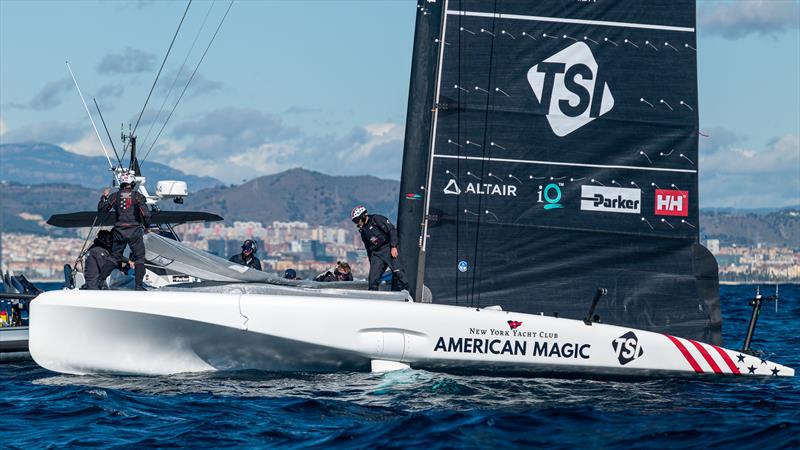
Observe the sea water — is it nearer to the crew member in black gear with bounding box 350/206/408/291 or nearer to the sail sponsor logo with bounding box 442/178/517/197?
the crew member in black gear with bounding box 350/206/408/291

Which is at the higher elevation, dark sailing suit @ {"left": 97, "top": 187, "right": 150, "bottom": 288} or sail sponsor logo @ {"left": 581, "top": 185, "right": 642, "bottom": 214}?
sail sponsor logo @ {"left": 581, "top": 185, "right": 642, "bottom": 214}

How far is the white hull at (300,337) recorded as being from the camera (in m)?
13.0

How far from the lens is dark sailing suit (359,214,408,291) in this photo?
1447 cm

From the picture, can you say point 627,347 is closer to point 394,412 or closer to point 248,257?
point 394,412

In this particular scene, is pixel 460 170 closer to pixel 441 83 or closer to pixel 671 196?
pixel 441 83

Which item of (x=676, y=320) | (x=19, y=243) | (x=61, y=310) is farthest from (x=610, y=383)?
(x=19, y=243)

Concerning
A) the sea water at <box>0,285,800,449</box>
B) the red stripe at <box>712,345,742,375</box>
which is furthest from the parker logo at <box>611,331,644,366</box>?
the red stripe at <box>712,345,742,375</box>

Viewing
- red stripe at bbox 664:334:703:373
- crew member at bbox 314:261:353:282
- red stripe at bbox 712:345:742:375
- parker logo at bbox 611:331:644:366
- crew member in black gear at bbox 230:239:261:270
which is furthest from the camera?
crew member in black gear at bbox 230:239:261:270

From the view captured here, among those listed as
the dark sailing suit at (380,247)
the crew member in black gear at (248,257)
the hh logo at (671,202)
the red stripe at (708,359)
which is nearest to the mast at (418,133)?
the dark sailing suit at (380,247)

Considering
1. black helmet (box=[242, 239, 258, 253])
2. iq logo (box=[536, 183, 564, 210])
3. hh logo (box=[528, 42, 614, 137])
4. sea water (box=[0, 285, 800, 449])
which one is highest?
hh logo (box=[528, 42, 614, 137])

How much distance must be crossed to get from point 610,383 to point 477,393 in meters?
1.76

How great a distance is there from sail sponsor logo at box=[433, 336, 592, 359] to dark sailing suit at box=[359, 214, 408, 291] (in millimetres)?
1346

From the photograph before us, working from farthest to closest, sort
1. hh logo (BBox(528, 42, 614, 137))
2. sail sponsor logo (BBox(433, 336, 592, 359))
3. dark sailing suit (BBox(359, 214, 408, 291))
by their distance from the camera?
dark sailing suit (BBox(359, 214, 408, 291))
hh logo (BBox(528, 42, 614, 137))
sail sponsor logo (BBox(433, 336, 592, 359))

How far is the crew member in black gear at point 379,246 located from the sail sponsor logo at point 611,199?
212cm
